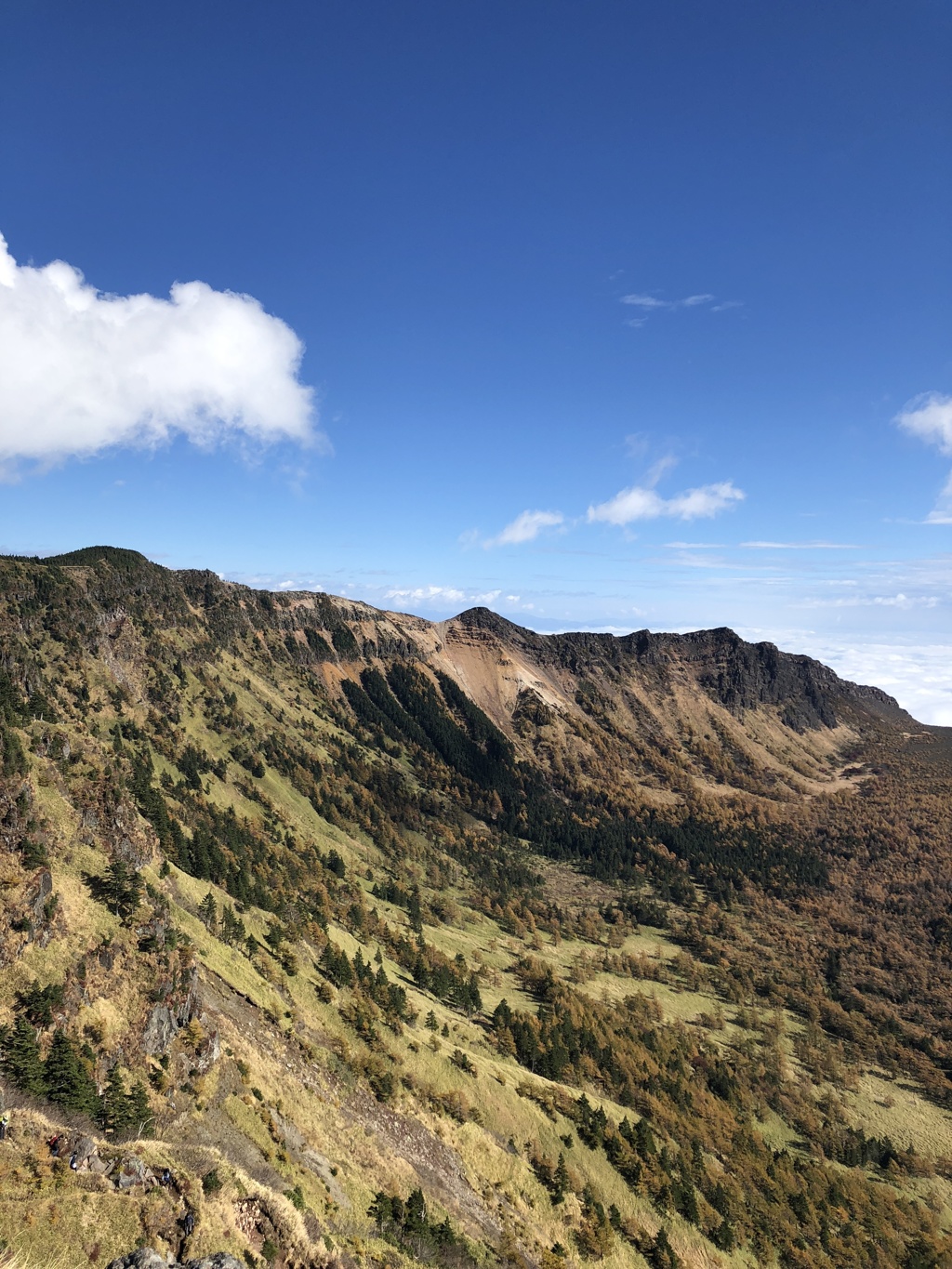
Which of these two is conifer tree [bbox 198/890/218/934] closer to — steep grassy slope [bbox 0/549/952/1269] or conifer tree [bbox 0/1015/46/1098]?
steep grassy slope [bbox 0/549/952/1269]

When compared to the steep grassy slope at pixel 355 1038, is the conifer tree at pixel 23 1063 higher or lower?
higher

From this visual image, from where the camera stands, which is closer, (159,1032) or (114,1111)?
(114,1111)

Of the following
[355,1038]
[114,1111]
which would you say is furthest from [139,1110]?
[355,1038]

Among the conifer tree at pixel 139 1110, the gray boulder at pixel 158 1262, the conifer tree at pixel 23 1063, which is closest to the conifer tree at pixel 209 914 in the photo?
the conifer tree at pixel 139 1110

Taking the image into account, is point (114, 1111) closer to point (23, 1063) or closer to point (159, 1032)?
point (23, 1063)

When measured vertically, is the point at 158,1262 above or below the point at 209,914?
above

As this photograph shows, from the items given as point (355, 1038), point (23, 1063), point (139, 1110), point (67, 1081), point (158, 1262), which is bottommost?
point (355, 1038)

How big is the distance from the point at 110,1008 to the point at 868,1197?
11182 cm

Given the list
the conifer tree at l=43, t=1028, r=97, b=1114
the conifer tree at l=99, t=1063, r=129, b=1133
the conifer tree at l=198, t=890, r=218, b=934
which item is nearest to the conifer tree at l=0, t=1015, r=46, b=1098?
the conifer tree at l=43, t=1028, r=97, b=1114

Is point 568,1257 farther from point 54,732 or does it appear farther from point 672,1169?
point 54,732

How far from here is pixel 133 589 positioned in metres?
197

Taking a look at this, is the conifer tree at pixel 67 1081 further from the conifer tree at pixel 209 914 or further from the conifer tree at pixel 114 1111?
the conifer tree at pixel 209 914

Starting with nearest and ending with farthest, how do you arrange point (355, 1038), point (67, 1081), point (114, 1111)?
point (67, 1081) → point (114, 1111) → point (355, 1038)

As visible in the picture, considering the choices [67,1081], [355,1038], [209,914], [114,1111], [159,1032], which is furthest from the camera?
[209,914]
